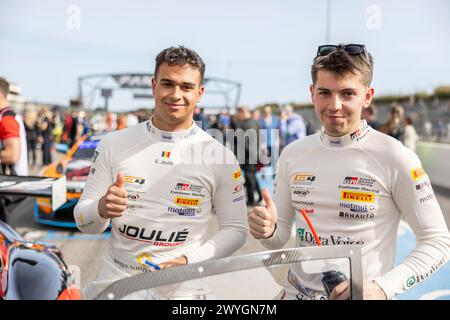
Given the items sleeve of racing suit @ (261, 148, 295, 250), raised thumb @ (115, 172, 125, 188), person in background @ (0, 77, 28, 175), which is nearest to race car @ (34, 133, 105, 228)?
person in background @ (0, 77, 28, 175)

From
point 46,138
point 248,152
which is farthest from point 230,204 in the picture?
point 46,138

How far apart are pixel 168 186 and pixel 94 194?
34 cm

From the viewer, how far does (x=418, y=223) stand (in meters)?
1.76

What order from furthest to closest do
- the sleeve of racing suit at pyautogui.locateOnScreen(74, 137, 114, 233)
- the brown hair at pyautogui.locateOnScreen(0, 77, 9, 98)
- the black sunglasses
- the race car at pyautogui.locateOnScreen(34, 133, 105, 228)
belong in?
the race car at pyautogui.locateOnScreen(34, 133, 105, 228)
the brown hair at pyautogui.locateOnScreen(0, 77, 9, 98)
the sleeve of racing suit at pyautogui.locateOnScreen(74, 137, 114, 233)
the black sunglasses

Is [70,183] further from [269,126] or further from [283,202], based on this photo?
[269,126]

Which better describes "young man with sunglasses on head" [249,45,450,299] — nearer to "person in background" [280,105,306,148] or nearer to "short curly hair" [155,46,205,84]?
"short curly hair" [155,46,205,84]

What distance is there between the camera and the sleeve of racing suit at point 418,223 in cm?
166

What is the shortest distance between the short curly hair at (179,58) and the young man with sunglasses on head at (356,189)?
0.53 metres

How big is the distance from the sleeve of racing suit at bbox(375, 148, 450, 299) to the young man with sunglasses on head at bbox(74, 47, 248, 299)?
2.40 feet

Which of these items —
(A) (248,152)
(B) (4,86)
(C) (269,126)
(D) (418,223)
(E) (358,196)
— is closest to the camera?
(D) (418,223)

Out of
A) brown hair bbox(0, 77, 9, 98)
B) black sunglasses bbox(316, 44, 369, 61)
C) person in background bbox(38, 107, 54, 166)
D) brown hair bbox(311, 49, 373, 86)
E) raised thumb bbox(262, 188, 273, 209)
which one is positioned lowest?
person in background bbox(38, 107, 54, 166)

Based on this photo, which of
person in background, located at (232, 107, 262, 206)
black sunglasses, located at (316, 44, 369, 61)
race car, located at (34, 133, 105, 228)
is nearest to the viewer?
black sunglasses, located at (316, 44, 369, 61)

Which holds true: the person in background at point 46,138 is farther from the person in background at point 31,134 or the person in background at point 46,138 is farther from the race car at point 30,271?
the race car at point 30,271

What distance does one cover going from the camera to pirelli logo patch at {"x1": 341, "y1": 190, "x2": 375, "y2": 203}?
6.08 feet
